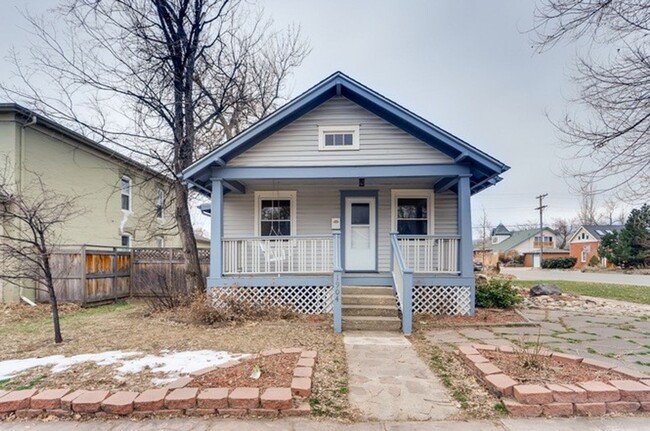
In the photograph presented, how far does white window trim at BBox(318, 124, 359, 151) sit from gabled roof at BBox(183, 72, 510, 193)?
618 mm

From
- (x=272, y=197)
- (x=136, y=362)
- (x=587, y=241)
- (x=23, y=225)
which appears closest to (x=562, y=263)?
(x=587, y=241)

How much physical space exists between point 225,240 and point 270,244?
4.09ft

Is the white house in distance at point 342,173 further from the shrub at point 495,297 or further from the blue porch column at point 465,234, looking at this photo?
the shrub at point 495,297

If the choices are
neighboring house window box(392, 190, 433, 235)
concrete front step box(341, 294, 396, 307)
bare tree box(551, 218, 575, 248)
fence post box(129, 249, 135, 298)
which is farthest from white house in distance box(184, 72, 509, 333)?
bare tree box(551, 218, 575, 248)

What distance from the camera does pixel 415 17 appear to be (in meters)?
11.1

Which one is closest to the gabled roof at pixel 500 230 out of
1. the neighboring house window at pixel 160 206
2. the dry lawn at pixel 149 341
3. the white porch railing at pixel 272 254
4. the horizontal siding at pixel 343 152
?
the neighboring house window at pixel 160 206

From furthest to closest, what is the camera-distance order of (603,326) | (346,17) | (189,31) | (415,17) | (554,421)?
(346,17) → (415,17) → (189,31) → (603,326) → (554,421)

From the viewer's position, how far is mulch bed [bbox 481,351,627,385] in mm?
3721

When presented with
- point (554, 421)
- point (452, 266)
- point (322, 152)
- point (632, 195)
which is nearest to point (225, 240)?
point (322, 152)

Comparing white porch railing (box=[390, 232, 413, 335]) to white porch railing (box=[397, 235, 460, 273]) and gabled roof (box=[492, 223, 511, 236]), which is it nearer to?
white porch railing (box=[397, 235, 460, 273])

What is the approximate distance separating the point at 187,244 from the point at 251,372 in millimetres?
6519

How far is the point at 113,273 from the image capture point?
36.3ft

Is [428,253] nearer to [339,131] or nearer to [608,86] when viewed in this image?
[339,131]

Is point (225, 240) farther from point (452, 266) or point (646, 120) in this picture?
point (646, 120)
